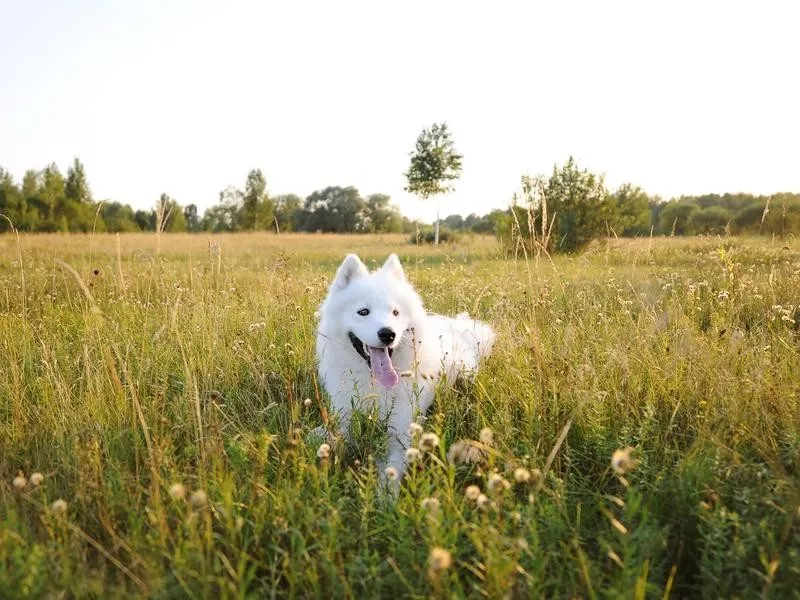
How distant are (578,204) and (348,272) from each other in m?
13.3

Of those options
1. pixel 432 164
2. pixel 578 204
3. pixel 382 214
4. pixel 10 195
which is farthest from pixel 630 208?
pixel 382 214

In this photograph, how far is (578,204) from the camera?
15.3 m

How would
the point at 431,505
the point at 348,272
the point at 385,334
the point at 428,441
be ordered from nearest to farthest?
the point at 431,505, the point at 428,441, the point at 385,334, the point at 348,272

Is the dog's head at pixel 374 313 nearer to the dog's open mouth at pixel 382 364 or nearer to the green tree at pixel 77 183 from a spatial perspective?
the dog's open mouth at pixel 382 364

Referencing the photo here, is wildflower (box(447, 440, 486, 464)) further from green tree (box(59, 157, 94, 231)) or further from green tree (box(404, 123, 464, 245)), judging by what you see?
green tree (box(59, 157, 94, 231))

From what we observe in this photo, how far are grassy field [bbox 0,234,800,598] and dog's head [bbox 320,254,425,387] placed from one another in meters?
0.39

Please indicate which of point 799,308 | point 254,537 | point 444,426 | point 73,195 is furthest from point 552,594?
point 73,195

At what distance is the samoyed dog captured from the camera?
2961 mm

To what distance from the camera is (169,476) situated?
214 centimetres

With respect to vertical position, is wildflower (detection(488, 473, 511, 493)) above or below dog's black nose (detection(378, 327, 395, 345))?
below

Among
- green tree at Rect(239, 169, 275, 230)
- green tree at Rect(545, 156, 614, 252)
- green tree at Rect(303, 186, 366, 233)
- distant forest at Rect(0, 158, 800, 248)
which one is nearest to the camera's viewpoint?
distant forest at Rect(0, 158, 800, 248)

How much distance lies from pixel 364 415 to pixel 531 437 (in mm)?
843

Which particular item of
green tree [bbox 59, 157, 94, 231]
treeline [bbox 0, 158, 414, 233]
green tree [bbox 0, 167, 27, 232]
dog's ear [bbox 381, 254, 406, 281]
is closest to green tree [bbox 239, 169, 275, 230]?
treeline [bbox 0, 158, 414, 233]

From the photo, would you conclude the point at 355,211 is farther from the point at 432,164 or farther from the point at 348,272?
the point at 348,272
